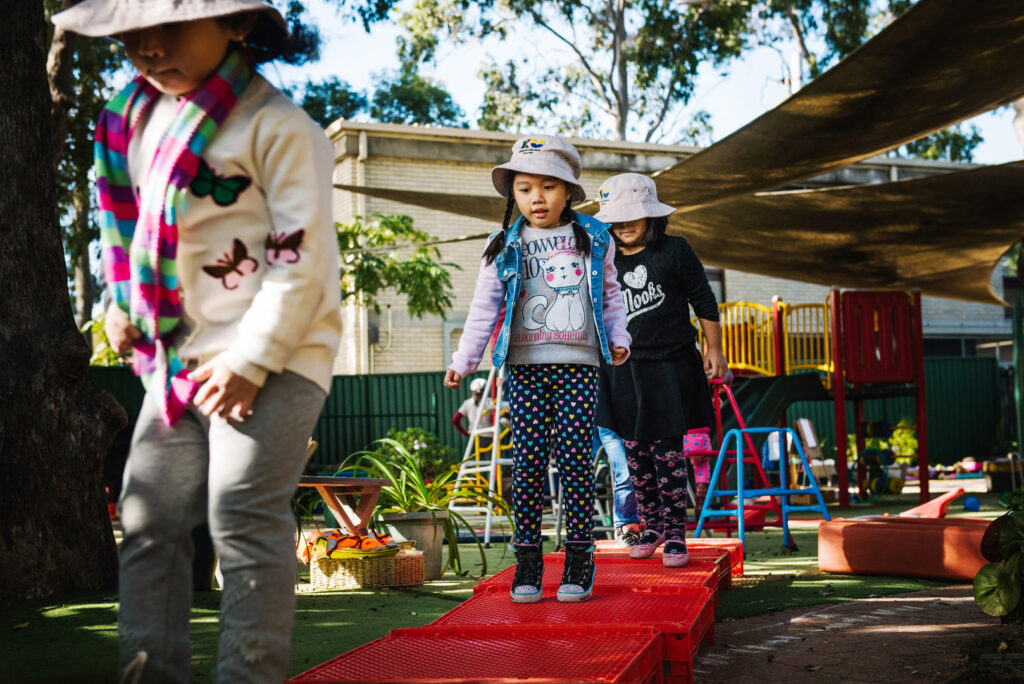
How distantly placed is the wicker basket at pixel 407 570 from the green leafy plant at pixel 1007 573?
2946mm

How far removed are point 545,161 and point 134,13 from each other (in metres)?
1.90

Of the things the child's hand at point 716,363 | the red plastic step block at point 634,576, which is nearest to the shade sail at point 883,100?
the child's hand at point 716,363

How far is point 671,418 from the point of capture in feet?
14.3

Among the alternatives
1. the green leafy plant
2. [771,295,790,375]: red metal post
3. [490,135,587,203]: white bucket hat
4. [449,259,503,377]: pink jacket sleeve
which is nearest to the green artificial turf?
[449,259,503,377]: pink jacket sleeve

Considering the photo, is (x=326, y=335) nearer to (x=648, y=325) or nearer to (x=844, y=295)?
(x=648, y=325)

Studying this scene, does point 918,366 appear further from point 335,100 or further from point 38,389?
point 335,100

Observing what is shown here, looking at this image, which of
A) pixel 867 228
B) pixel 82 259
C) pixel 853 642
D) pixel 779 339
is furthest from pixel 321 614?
pixel 82 259

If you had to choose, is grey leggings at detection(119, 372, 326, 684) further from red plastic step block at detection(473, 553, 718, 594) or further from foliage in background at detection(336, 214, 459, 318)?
foliage in background at detection(336, 214, 459, 318)

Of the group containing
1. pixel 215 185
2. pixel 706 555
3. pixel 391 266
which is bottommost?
pixel 706 555

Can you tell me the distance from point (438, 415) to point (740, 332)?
549cm

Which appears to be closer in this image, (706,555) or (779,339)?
(706,555)

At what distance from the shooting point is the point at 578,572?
3469 millimetres

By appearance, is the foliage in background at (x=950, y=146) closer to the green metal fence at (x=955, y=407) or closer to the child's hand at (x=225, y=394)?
the green metal fence at (x=955, y=407)

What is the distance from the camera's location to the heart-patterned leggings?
11.6 ft
